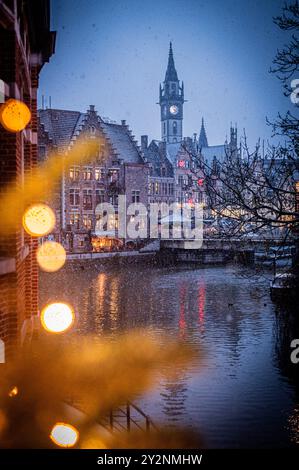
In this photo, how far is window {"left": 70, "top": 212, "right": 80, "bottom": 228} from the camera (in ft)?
164

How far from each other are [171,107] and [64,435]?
11989cm

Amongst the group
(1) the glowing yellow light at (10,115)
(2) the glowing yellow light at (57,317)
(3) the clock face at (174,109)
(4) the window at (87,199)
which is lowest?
(2) the glowing yellow light at (57,317)

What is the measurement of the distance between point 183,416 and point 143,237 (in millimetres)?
45336

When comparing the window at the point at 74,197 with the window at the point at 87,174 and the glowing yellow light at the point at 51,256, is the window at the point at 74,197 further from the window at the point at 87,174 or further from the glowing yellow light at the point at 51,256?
the glowing yellow light at the point at 51,256

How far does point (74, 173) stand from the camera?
169 ft

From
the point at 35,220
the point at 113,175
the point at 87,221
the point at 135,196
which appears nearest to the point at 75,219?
the point at 87,221

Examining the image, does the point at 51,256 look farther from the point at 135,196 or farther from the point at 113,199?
the point at 135,196

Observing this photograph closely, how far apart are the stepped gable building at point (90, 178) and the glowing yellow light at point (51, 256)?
5.96 feet

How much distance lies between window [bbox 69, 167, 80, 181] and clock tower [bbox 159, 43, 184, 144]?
72508mm

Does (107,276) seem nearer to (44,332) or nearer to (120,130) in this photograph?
(44,332)

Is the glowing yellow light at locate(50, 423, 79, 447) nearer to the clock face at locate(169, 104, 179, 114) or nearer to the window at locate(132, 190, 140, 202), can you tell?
the window at locate(132, 190, 140, 202)

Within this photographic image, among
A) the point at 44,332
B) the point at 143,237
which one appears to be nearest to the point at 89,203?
the point at 143,237

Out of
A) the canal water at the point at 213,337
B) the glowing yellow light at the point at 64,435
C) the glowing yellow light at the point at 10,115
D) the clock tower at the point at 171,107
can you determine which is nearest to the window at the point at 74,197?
the canal water at the point at 213,337

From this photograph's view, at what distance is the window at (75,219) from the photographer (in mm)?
50125
